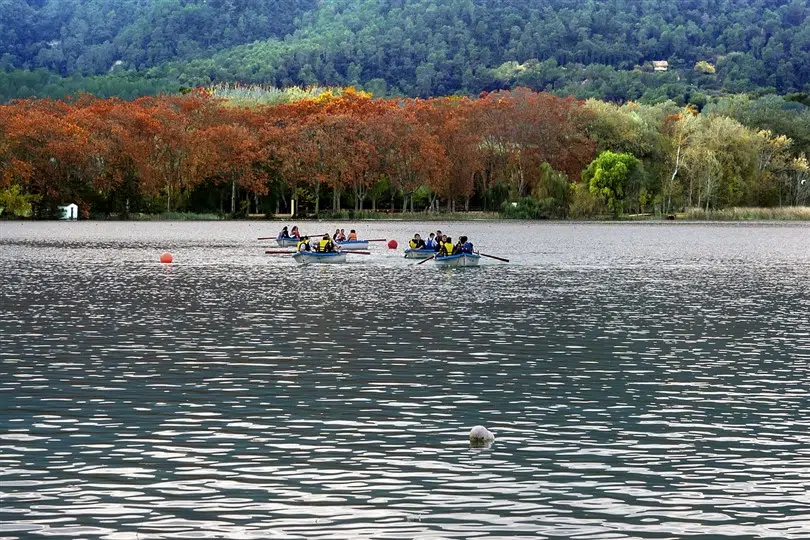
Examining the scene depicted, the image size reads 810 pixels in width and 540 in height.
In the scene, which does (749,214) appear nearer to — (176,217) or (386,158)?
(386,158)

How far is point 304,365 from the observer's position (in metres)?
28.8

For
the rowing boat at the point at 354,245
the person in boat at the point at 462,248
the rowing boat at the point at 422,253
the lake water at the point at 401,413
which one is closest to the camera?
the lake water at the point at 401,413

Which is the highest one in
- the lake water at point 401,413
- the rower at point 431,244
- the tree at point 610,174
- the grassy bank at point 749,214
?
the tree at point 610,174

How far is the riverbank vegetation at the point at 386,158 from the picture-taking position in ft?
487

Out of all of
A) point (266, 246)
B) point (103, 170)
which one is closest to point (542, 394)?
point (266, 246)

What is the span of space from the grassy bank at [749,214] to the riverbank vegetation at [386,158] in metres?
0.95

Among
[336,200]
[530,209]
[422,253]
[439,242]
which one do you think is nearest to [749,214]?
[530,209]

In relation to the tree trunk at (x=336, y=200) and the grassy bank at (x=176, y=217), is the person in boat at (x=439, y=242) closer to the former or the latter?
the tree trunk at (x=336, y=200)

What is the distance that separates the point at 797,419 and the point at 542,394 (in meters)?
4.88

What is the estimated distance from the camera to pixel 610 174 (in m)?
147

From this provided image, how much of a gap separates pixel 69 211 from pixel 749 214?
270 ft

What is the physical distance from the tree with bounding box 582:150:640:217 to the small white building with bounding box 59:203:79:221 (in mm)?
60536

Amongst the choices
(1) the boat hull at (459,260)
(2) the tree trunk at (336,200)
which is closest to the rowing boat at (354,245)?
(1) the boat hull at (459,260)

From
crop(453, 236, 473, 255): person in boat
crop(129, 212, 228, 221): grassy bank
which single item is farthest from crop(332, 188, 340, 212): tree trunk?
crop(453, 236, 473, 255): person in boat
